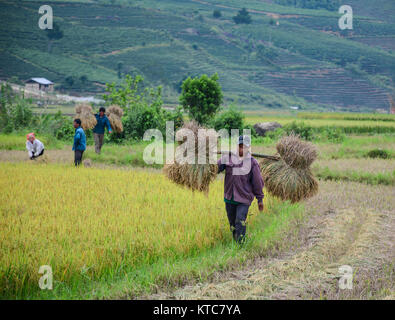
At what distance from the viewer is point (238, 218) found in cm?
525

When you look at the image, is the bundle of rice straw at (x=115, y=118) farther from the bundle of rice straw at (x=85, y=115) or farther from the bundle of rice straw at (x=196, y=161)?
the bundle of rice straw at (x=196, y=161)

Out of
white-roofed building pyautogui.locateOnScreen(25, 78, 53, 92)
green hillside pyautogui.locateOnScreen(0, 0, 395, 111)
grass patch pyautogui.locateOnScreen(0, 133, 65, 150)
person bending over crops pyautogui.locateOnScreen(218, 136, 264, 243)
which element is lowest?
grass patch pyautogui.locateOnScreen(0, 133, 65, 150)

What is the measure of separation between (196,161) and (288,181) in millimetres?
1376

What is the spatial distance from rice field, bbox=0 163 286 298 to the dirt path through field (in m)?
0.60

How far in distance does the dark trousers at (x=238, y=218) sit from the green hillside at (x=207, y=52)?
169 ft

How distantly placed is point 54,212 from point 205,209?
1.97 meters

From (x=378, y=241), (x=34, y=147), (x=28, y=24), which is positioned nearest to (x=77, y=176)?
(x=34, y=147)

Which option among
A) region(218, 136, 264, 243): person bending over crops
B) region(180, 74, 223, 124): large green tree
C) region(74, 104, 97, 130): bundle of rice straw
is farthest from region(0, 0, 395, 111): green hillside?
region(218, 136, 264, 243): person bending over crops

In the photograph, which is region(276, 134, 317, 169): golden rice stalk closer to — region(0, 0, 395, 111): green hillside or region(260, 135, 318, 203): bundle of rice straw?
region(260, 135, 318, 203): bundle of rice straw

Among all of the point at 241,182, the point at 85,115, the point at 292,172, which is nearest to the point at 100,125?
the point at 85,115

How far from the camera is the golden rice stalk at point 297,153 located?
6.51 m

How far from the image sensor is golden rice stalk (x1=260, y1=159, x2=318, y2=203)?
6445 mm

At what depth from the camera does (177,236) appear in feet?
16.4
